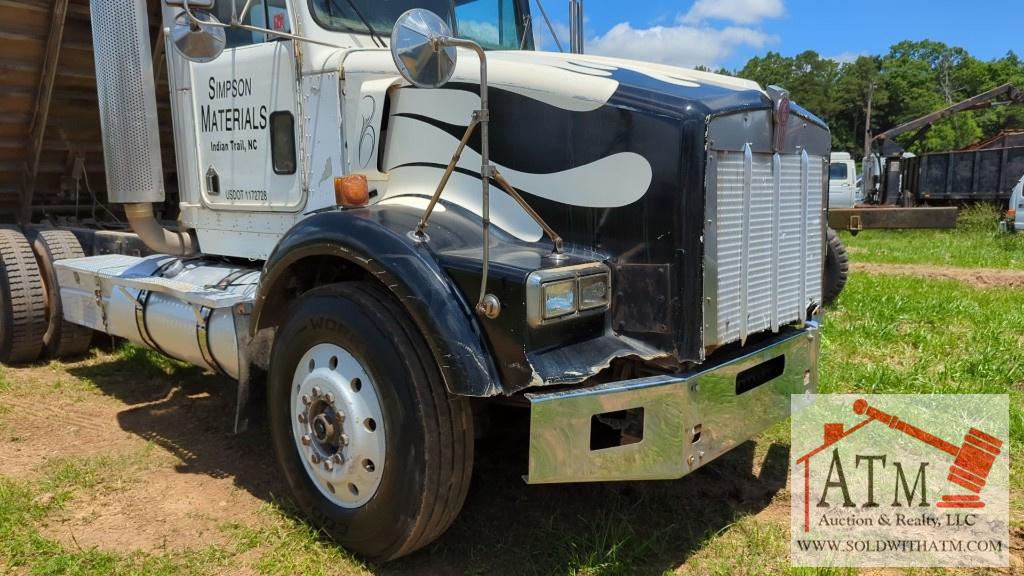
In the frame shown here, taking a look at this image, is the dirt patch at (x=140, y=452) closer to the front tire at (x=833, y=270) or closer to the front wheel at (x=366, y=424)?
the front wheel at (x=366, y=424)

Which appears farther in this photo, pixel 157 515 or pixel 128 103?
pixel 128 103

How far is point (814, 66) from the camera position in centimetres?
7619

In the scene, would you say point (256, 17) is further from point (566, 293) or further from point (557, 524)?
point (557, 524)

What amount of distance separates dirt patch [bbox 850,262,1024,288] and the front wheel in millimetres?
8599

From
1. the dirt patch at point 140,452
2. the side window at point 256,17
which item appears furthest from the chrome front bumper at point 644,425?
the side window at point 256,17

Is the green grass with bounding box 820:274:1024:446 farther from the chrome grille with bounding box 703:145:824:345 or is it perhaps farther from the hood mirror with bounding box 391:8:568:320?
the hood mirror with bounding box 391:8:568:320

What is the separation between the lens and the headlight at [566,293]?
263cm

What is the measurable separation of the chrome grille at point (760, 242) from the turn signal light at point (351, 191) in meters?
1.49

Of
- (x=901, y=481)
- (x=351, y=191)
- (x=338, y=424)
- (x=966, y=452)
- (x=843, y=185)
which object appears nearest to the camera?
(x=338, y=424)

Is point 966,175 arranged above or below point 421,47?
below

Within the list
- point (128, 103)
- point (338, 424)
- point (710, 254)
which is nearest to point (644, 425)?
point (710, 254)

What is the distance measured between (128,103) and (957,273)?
9.88 metres

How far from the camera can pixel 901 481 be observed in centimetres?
385

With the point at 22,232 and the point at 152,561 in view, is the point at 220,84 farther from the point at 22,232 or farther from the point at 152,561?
the point at 22,232
